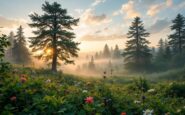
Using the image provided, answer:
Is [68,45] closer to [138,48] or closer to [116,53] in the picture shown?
[138,48]

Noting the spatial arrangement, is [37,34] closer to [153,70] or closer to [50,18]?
[50,18]

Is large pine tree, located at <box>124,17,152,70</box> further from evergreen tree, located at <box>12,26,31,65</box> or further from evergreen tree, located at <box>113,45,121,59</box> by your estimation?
evergreen tree, located at <box>113,45,121,59</box>

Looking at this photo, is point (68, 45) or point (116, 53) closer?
point (68, 45)

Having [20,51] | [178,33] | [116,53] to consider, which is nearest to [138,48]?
[178,33]

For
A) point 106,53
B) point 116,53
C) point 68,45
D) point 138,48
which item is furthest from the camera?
point 106,53

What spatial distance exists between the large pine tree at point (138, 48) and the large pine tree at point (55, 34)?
2300cm

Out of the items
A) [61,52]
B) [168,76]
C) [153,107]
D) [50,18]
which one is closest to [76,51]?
[61,52]

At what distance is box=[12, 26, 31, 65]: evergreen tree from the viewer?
5309 cm

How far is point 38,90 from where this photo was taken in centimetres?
555

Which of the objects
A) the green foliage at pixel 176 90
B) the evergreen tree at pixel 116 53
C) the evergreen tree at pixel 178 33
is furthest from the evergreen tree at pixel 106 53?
the green foliage at pixel 176 90

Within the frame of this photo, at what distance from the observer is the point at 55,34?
29875 mm

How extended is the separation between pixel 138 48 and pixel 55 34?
25.0 m

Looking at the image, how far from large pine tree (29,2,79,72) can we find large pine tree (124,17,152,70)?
22998 mm

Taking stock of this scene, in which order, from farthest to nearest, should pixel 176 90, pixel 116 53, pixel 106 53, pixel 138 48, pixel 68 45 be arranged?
pixel 106 53, pixel 116 53, pixel 138 48, pixel 68 45, pixel 176 90
